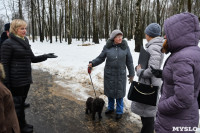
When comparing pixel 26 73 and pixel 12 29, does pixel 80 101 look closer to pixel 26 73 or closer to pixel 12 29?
pixel 26 73

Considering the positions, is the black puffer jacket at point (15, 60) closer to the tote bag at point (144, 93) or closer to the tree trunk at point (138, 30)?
the tote bag at point (144, 93)

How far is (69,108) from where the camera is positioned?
16.0ft

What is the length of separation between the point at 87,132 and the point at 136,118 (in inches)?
53.5

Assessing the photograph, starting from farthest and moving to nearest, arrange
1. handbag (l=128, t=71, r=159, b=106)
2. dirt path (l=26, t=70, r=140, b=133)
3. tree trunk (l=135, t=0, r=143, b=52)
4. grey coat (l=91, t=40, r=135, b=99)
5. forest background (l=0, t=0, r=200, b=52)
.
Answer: forest background (l=0, t=0, r=200, b=52) < tree trunk (l=135, t=0, r=143, b=52) < grey coat (l=91, t=40, r=135, b=99) < dirt path (l=26, t=70, r=140, b=133) < handbag (l=128, t=71, r=159, b=106)

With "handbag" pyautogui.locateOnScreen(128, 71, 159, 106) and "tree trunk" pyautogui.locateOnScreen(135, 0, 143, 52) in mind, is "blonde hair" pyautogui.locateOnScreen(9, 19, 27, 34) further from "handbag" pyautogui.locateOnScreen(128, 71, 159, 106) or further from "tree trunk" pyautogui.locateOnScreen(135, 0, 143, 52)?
"tree trunk" pyautogui.locateOnScreen(135, 0, 143, 52)

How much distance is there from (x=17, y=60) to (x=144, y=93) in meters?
2.60

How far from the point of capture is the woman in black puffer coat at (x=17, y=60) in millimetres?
3295

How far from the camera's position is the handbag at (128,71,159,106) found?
104 inches

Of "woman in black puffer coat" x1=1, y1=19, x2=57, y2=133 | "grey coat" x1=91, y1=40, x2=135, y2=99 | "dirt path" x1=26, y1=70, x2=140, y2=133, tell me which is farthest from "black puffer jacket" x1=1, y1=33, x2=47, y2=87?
"grey coat" x1=91, y1=40, x2=135, y2=99

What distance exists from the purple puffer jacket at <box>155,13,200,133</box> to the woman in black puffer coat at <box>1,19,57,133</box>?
2661 millimetres

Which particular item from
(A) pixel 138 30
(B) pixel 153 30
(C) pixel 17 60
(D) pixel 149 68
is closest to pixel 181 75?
(D) pixel 149 68

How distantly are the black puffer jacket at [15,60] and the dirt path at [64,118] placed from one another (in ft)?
3.88

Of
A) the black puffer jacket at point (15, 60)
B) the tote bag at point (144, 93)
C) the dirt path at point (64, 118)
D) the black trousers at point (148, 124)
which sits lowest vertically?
the dirt path at point (64, 118)

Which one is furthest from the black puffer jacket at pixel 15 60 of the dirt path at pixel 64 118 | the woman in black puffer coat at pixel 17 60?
the dirt path at pixel 64 118
